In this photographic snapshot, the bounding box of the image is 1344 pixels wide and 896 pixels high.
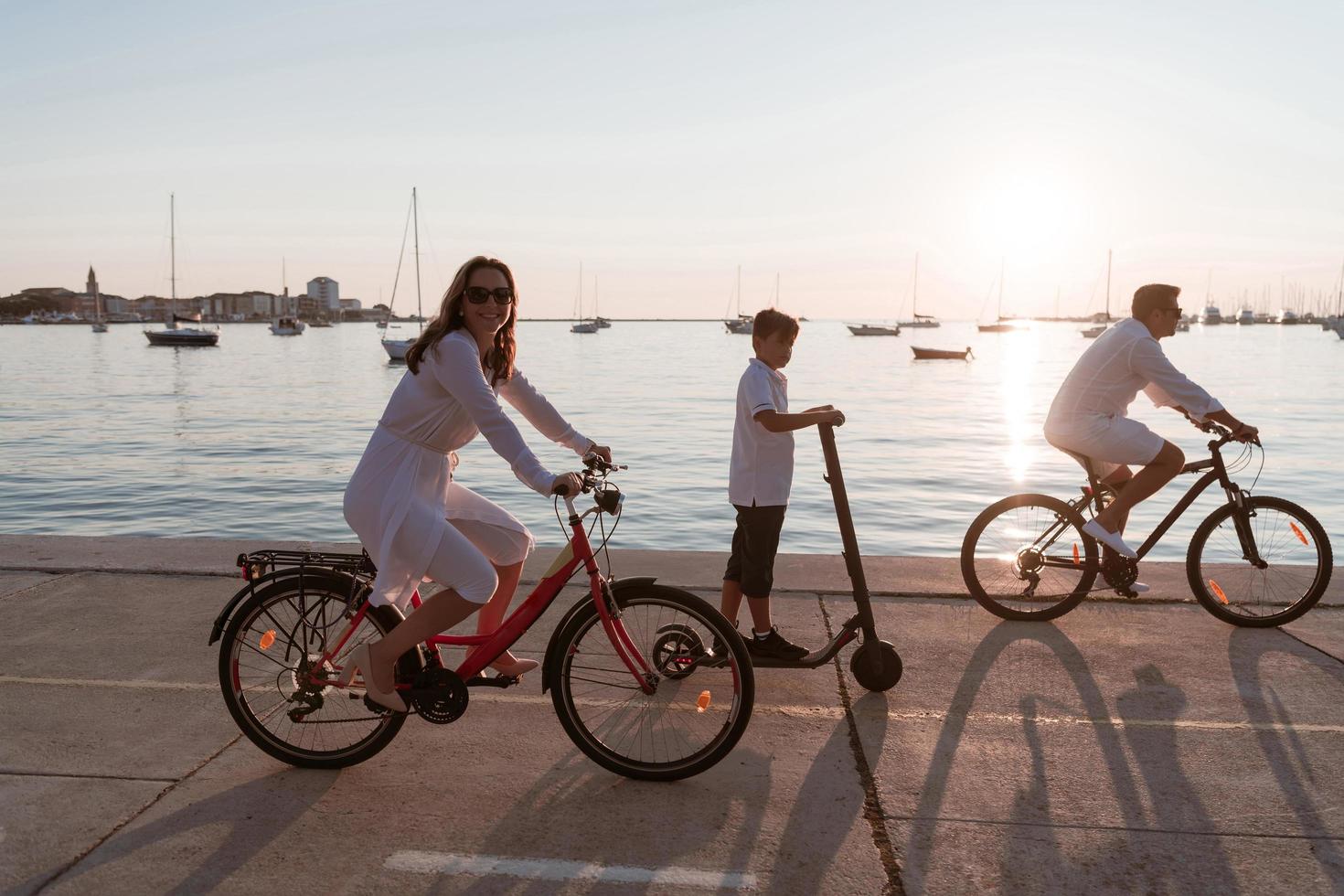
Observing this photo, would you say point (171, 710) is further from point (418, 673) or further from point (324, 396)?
point (324, 396)

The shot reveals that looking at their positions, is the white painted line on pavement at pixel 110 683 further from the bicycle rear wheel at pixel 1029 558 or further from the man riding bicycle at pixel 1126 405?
the man riding bicycle at pixel 1126 405

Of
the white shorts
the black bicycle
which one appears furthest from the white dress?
the white shorts

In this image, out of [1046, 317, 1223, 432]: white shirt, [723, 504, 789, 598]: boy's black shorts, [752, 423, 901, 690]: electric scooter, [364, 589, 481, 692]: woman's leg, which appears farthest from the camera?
[1046, 317, 1223, 432]: white shirt

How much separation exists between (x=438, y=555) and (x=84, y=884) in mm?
1406

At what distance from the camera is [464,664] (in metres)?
4.04

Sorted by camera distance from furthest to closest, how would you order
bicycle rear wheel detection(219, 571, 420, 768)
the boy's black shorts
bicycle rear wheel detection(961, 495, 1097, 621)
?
1. bicycle rear wheel detection(961, 495, 1097, 621)
2. the boy's black shorts
3. bicycle rear wheel detection(219, 571, 420, 768)

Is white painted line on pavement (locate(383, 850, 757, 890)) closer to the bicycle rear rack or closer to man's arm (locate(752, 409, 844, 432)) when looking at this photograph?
the bicycle rear rack

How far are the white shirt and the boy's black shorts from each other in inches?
76.0

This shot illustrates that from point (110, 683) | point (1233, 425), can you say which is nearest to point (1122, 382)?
point (1233, 425)

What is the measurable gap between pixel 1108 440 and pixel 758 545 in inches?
88.9

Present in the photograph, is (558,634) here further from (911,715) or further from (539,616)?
(911,715)

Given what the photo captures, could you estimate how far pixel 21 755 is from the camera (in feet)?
13.4

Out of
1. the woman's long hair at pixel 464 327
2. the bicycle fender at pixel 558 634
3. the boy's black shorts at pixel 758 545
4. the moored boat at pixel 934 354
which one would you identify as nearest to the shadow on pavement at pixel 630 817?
the bicycle fender at pixel 558 634

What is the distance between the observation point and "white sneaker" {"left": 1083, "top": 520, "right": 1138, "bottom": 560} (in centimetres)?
590
